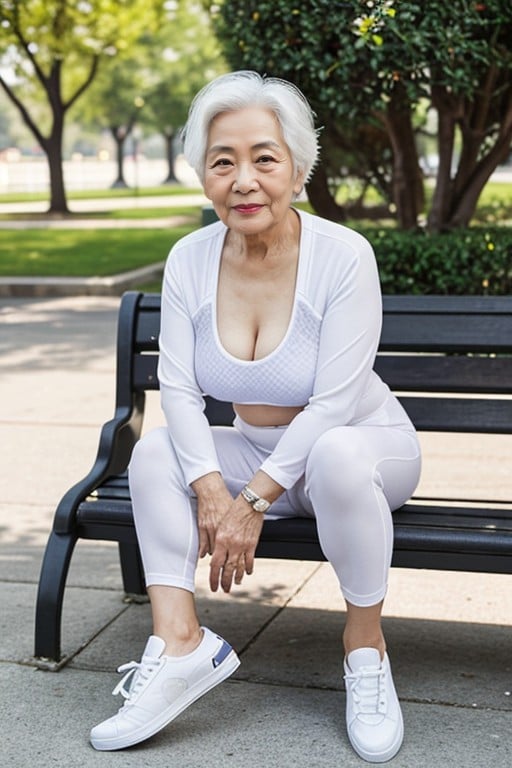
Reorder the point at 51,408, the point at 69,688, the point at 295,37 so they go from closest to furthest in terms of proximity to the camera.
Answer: the point at 69,688 → the point at 51,408 → the point at 295,37

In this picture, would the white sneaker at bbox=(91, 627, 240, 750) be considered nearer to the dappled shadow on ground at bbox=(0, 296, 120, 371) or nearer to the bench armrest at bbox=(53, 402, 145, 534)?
the bench armrest at bbox=(53, 402, 145, 534)

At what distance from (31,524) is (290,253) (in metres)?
2.23

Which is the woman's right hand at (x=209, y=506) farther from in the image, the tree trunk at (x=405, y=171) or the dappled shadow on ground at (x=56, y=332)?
the tree trunk at (x=405, y=171)

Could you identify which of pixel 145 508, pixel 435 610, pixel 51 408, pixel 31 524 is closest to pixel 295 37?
pixel 51 408

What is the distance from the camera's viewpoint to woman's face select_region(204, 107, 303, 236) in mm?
3227

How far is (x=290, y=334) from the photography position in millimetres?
3260

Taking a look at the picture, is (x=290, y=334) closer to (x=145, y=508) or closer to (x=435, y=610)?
(x=145, y=508)

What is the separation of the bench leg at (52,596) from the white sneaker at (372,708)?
87cm

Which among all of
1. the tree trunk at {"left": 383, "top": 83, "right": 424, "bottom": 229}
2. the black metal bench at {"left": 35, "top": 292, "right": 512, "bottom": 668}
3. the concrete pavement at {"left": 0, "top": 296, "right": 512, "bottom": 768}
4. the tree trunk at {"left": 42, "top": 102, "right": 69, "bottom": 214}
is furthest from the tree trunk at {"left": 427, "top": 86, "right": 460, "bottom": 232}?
the tree trunk at {"left": 42, "top": 102, "right": 69, "bottom": 214}

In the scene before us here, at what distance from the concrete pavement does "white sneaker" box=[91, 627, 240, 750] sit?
5 cm

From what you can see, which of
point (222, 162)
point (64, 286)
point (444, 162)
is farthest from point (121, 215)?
point (222, 162)

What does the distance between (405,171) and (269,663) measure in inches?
286

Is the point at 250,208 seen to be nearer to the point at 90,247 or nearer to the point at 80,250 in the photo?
the point at 80,250

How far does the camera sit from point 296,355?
3260 millimetres
